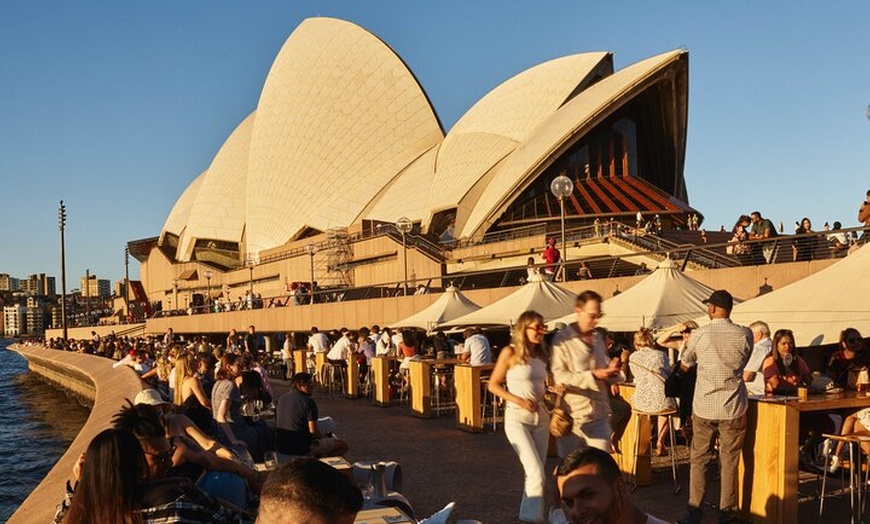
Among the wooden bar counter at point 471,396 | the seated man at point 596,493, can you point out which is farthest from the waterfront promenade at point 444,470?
the seated man at point 596,493

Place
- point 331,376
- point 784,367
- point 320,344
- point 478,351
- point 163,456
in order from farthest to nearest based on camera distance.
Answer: point 320,344 → point 331,376 → point 478,351 → point 784,367 → point 163,456

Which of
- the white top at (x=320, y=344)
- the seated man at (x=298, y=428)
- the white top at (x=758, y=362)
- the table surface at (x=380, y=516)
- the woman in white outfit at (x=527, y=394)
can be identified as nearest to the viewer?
the table surface at (x=380, y=516)

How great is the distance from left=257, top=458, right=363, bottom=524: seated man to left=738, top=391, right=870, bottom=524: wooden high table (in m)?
3.55

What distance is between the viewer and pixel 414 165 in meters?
40.5

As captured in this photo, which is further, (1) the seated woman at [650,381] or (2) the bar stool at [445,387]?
(2) the bar stool at [445,387]

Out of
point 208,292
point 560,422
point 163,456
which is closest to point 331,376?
point 560,422

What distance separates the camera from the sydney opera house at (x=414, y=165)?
2900cm

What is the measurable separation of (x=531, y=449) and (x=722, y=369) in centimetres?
116

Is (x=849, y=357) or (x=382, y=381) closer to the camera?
(x=849, y=357)

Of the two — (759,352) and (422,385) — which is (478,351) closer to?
(422,385)

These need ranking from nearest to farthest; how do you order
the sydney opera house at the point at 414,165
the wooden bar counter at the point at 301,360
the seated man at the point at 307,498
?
the seated man at the point at 307,498 < the wooden bar counter at the point at 301,360 < the sydney opera house at the point at 414,165

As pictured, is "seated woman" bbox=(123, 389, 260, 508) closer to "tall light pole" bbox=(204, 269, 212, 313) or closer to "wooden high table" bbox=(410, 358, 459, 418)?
"wooden high table" bbox=(410, 358, 459, 418)

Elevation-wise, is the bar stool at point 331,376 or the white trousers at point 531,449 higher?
the white trousers at point 531,449

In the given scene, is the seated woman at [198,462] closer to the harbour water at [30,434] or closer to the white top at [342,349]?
the harbour water at [30,434]
